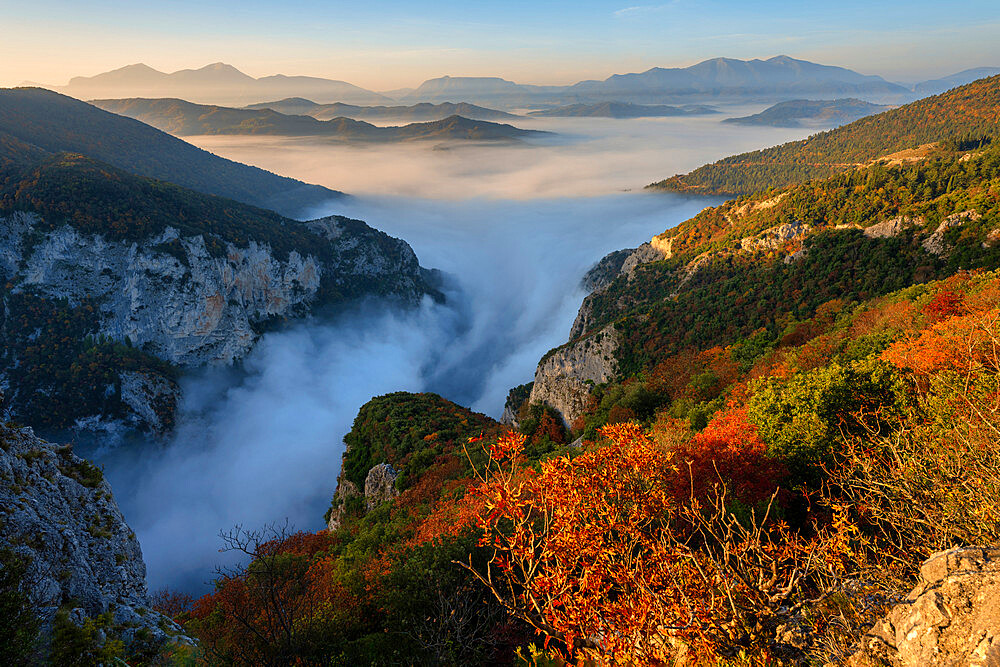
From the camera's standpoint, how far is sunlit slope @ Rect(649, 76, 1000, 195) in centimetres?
12888

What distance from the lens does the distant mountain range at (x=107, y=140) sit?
422 feet

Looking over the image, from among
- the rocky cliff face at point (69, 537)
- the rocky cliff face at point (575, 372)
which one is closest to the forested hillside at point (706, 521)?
the rocky cliff face at point (69, 537)

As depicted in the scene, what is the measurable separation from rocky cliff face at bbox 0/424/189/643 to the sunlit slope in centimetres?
15185

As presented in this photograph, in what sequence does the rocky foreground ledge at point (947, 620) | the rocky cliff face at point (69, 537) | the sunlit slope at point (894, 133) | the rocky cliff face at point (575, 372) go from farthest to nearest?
the sunlit slope at point (894, 133)
the rocky cliff face at point (575, 372)
the rocky cliff face at point (69, 537)
the rocky foreground ledge at point (947, 620)

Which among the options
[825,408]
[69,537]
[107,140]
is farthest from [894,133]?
[107,140]

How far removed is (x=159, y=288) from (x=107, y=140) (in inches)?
4333

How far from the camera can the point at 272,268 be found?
10750 centimetres

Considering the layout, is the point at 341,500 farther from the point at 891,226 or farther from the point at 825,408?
the point at 891,226

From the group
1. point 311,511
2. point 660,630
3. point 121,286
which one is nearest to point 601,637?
point 660,630

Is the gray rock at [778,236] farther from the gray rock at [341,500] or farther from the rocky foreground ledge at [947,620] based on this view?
the rocky foreground ledge at [947,620]

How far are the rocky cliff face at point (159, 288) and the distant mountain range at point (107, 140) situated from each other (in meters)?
65.7

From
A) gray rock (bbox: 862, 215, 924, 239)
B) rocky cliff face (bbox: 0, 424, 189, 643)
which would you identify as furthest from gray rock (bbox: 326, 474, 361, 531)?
gray rock (bbox: 862, 215, 924, 239)

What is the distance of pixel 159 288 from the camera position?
278ft

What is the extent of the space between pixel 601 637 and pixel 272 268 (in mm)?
116323
